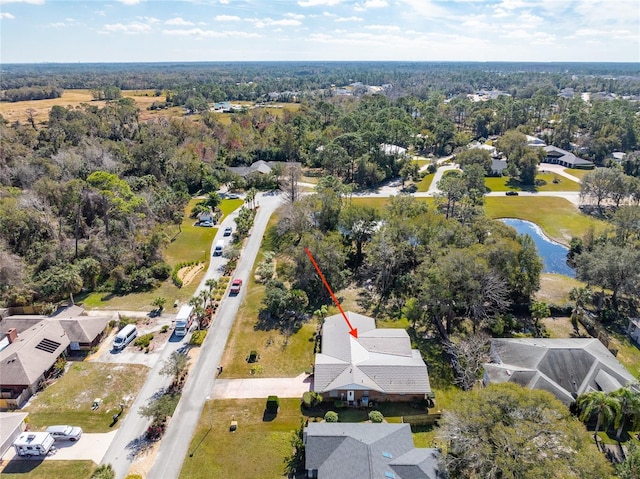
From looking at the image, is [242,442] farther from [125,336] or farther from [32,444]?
[125,336]

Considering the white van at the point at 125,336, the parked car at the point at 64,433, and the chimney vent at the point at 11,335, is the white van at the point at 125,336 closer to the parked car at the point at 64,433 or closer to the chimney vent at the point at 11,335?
the chimney vent at the point at 11,335

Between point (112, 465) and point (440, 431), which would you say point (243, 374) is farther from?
point (440, 431)

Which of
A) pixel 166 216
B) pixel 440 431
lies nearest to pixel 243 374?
pixel 440 431

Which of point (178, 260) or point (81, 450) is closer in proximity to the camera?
point (81, 450)

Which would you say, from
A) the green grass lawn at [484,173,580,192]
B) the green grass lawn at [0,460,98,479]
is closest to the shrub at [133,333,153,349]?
the green grass lawn at [0,460,98,479]

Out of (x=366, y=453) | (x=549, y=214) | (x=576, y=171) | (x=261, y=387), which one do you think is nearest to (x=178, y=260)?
(x=261, y=387)

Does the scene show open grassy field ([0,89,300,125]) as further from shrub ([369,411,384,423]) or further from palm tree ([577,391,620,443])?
palm tree ([577,391,620,443])
